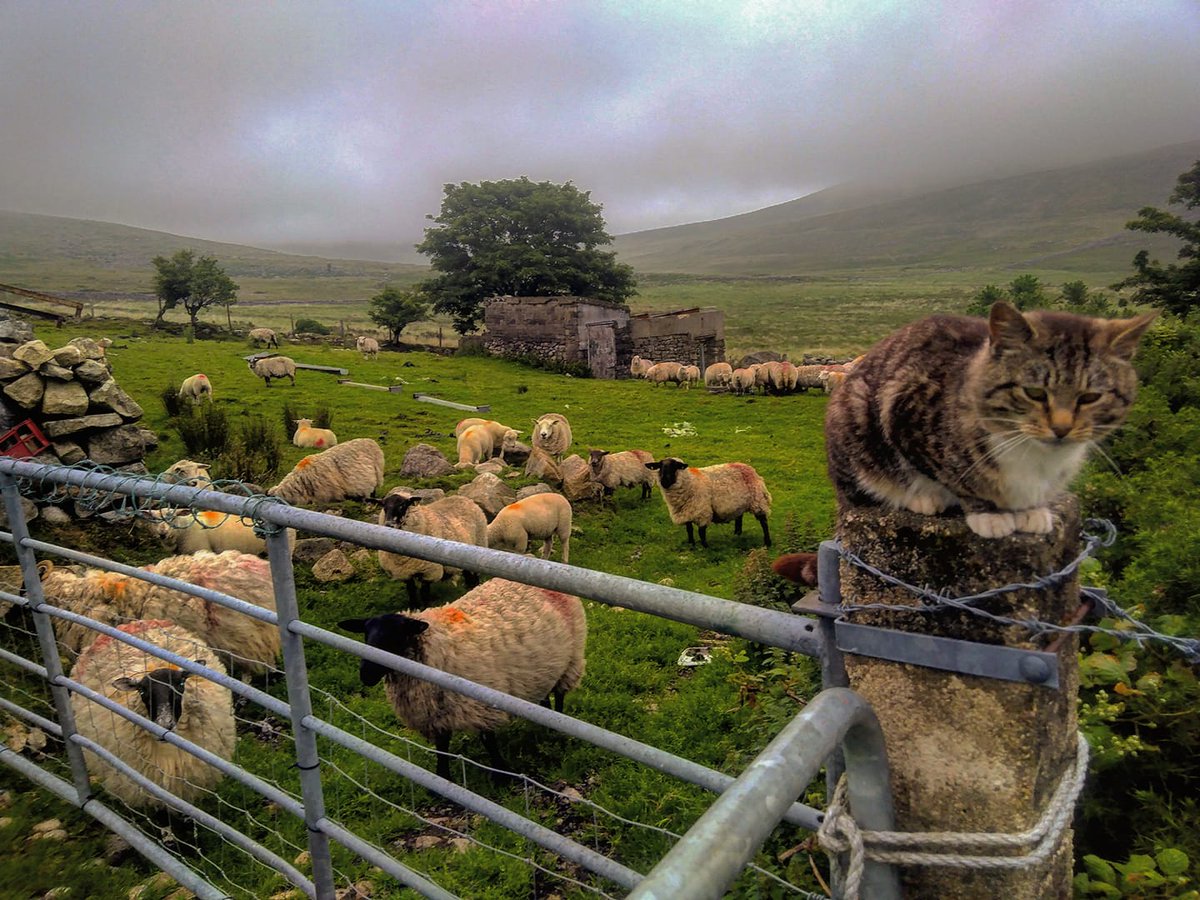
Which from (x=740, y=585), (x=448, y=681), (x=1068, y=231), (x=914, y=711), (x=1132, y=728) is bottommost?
(x=740, y=585)

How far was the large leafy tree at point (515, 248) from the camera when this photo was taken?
133 ft

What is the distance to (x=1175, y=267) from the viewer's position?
20.2 meters

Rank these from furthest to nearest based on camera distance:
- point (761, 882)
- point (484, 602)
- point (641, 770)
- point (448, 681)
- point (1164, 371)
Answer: point (1164, 371), point (484, 602), point (641, 770), point (761, 882), point (448, 681)

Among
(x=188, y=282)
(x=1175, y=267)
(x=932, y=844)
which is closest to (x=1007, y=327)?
(x=932, y=844)

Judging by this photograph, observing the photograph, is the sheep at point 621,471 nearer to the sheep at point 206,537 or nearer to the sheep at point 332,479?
the sheep at point 332,479

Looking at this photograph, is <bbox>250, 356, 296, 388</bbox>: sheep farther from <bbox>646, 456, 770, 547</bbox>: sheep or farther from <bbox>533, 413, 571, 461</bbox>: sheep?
<bbox>646, 456, 770, 547</bbox>: sheep

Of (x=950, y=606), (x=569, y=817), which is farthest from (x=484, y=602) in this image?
(x=950, y=606)

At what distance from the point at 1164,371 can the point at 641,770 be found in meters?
6.84

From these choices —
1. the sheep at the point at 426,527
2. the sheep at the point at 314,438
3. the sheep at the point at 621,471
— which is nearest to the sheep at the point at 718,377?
the sheep at the point at 621,471

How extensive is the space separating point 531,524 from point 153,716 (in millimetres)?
5383

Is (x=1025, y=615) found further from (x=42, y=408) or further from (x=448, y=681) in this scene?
(x=42, y=408)

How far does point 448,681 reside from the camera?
83.1 inches

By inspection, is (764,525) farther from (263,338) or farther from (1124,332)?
(263,338)

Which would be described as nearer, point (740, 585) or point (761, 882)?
point (761, 882)
